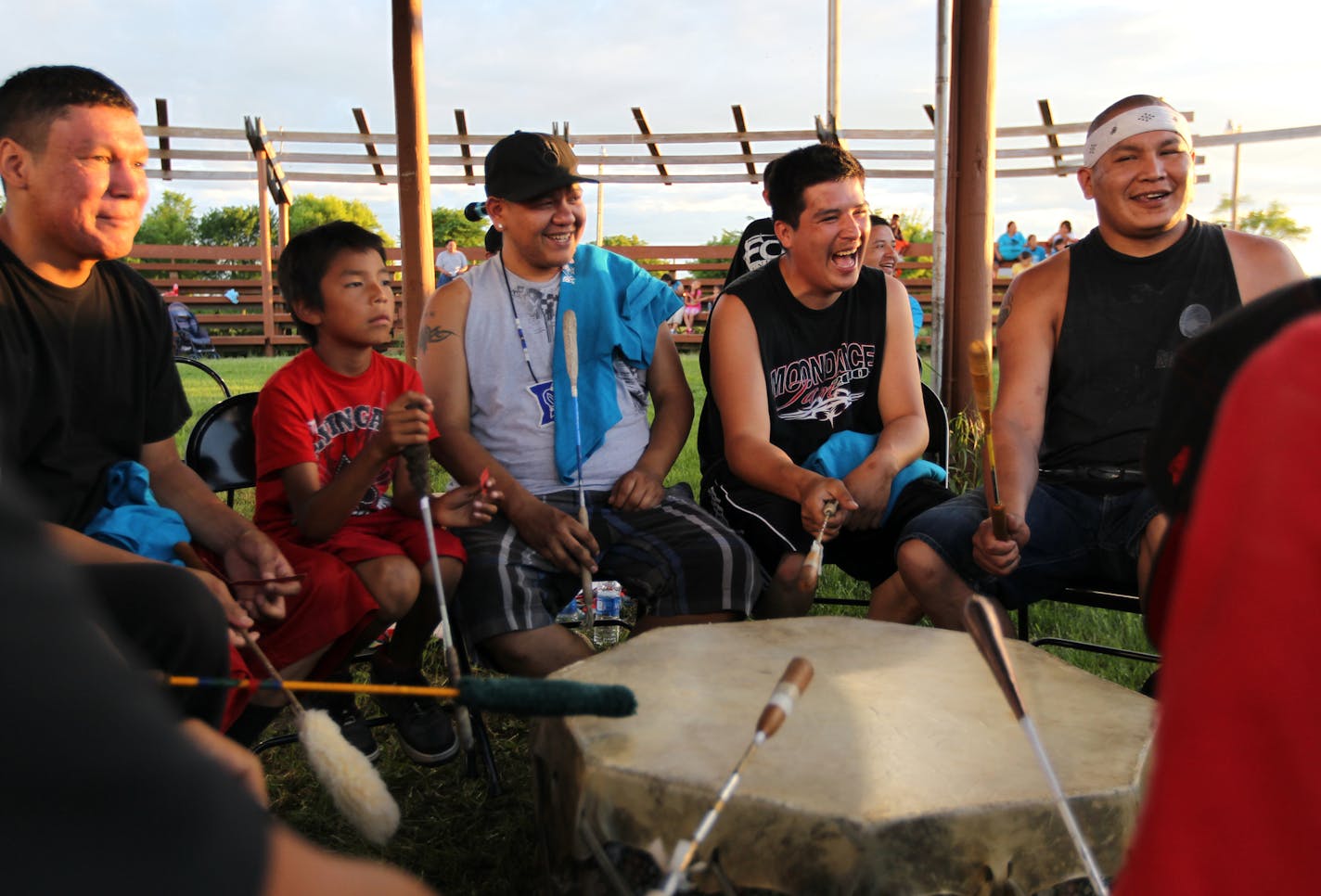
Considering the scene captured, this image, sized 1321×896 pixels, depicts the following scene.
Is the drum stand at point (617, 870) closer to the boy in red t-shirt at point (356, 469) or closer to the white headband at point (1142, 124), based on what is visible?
the boy in red t-shirt at point (356, 469)

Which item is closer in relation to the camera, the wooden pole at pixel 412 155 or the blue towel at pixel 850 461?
the blue towel at pixel 850 461

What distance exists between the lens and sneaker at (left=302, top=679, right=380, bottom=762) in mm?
2805

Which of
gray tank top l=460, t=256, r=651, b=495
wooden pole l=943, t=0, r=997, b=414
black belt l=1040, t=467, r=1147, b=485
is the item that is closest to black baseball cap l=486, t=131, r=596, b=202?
gray tank top l=460, t=256, r=651, b=495

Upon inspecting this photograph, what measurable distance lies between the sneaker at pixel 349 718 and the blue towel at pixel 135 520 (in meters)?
0.65

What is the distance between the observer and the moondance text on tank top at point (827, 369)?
10.9ft

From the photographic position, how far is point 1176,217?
299 cm

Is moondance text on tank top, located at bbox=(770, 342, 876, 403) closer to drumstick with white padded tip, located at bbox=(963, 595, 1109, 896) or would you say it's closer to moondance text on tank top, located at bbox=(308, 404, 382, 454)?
moondance text on tank top, located at bbox=(308, 404, 382, 454)

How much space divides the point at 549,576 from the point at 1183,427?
7.00ft

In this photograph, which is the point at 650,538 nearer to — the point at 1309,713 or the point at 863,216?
the point at 863,216

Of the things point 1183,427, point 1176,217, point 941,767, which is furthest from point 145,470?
point 1176,217

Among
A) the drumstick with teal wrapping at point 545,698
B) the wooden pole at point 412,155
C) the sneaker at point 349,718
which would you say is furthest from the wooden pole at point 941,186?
the drumstick with teal wrapping at point 545,698

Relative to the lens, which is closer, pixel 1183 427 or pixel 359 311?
pixel 1183 427

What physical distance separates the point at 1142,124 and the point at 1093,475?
0.98 meters

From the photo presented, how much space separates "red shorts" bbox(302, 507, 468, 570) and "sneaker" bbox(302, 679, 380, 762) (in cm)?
43
